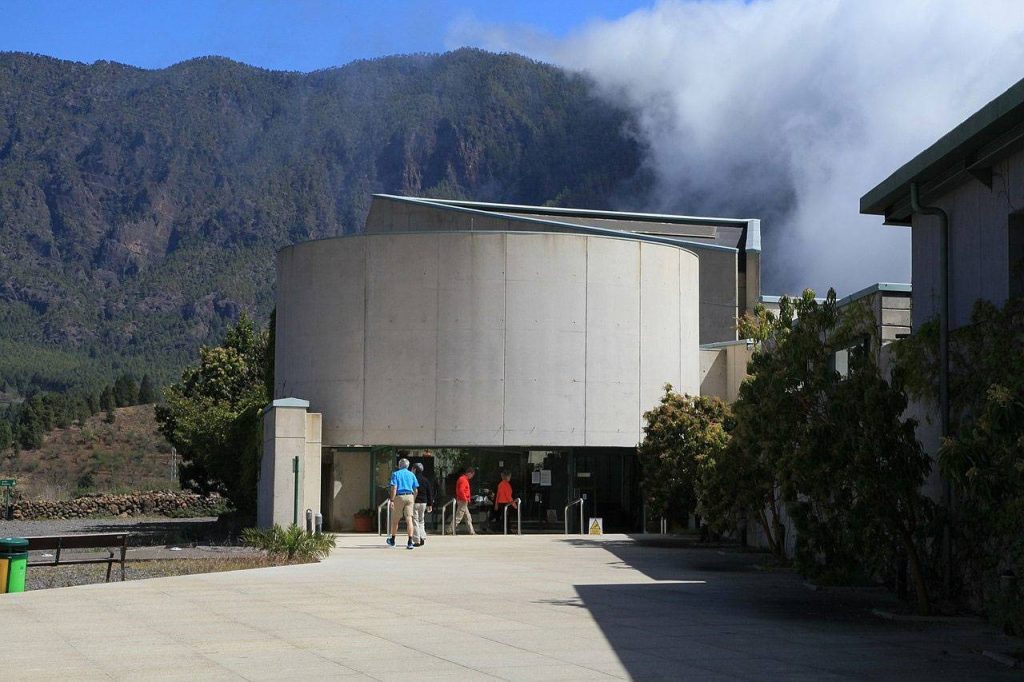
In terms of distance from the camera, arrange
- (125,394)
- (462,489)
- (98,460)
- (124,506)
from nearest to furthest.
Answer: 1. (462,489)
2. (124,506)
3. (98,460)
4. (125,394)

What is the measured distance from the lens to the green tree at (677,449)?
98.4 feet

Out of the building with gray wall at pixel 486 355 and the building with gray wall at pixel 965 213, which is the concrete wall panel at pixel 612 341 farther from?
the building with gray wall at pixel 965 213

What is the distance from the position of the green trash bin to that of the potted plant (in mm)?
15579

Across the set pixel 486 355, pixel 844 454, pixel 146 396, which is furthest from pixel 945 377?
pixel 146 396

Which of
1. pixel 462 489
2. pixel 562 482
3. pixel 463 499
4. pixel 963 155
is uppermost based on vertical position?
pixel 963 155

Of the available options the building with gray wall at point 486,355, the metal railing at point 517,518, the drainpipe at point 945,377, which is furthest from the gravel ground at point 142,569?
the drainpipe at point 945,377

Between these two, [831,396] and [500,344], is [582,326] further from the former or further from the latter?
[831,396]

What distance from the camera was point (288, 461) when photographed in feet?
102

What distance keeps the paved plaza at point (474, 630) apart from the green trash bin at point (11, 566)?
915 millimetres

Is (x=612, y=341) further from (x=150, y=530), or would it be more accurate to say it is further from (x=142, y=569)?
(x=150, y=530)

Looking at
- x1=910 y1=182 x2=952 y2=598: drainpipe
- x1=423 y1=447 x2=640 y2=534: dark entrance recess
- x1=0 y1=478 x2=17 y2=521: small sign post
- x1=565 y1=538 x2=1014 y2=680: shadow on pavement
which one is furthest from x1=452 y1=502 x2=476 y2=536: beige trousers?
x1=0 y1=478 x2=17 y2=521: small sign post

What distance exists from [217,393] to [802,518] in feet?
123

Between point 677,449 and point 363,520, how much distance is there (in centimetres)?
822

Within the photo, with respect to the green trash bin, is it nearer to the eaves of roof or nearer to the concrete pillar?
the concrete pillar
